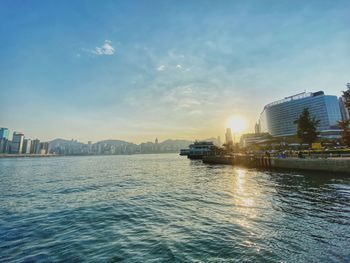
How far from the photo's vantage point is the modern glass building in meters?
138

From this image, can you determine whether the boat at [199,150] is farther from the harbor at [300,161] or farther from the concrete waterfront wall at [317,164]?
the concrete waterfront wall at [317,164]

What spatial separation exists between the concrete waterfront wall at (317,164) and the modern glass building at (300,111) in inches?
4365

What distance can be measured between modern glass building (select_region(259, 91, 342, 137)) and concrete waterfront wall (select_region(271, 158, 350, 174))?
364ft

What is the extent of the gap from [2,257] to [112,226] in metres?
4.93

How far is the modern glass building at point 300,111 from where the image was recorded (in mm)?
138250

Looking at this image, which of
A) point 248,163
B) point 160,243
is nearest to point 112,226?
point 160,243

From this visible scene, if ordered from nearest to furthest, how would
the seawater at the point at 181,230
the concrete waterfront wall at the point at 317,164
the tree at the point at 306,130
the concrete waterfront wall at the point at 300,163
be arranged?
the seawater at the point at 181,230, the concrete waterfront wall at the point at 317,164, the concrete waterfront wall at the point at 300,163, the tree at the point at 306,130

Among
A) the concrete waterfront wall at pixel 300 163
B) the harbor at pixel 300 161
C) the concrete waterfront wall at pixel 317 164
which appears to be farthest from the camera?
the harbor at pixel 300 161

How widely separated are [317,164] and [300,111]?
139018 millimetres

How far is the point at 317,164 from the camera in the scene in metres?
33.5

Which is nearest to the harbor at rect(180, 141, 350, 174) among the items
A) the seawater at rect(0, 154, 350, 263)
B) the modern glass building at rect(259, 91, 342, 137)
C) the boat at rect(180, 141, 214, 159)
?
the seawater at rect(0, 154, 350, 263)

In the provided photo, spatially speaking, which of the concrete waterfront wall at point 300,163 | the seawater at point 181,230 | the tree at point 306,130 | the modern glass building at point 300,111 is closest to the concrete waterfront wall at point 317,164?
the concrete waterfront wall at point 300,163

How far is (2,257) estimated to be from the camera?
7.77 m

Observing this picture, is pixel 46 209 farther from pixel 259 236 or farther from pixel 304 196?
pixel 304 196
